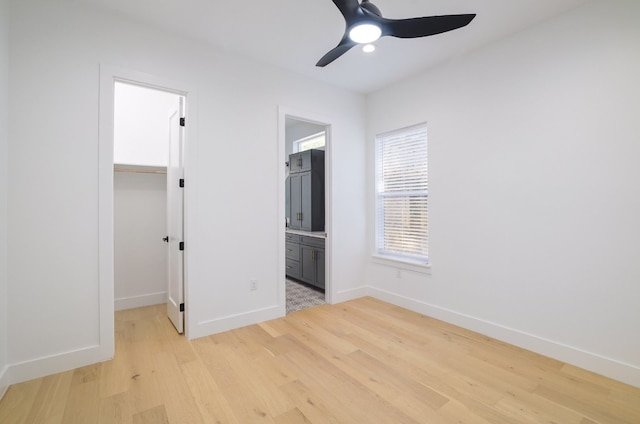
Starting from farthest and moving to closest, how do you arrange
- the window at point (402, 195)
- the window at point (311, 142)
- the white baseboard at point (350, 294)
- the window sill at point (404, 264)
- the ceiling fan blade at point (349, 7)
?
the window at point (311, 142) → the white baseboard at point (350, 294) → the window at point (402, 195) → the window sill at point (404, 264) → the ceiling fan blade at point (349, 7)

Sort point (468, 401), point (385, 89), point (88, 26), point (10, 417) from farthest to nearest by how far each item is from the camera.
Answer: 1. point (385, 89)
2. point (88, 26)
3. point (468, 401)
4. point (10, 417)

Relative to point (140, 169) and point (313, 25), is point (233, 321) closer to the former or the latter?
point (140, 169)

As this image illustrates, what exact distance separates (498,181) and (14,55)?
4022mm

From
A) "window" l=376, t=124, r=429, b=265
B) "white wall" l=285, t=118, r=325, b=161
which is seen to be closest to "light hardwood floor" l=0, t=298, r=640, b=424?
"window" l=376, t=124, r=429, b=265

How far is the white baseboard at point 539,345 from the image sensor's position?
2.18m

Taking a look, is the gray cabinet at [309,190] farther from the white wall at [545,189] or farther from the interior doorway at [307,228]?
the white wall at [545,189]

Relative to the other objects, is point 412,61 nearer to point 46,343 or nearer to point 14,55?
point 14,55

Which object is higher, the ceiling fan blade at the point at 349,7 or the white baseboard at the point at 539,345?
the ceiling fan blade at the point at 349,7

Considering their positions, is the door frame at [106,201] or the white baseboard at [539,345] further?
the door frame at [106,201]

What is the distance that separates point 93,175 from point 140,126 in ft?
4.86

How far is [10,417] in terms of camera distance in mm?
1770

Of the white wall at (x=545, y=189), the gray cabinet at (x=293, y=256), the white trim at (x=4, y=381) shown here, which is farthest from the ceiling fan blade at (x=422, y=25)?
the gray cabinet at (x=293, y=256)

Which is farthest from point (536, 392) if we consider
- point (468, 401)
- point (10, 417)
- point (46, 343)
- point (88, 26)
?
point (88, 26)

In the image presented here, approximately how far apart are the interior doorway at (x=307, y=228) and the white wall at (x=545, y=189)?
4.80ft
